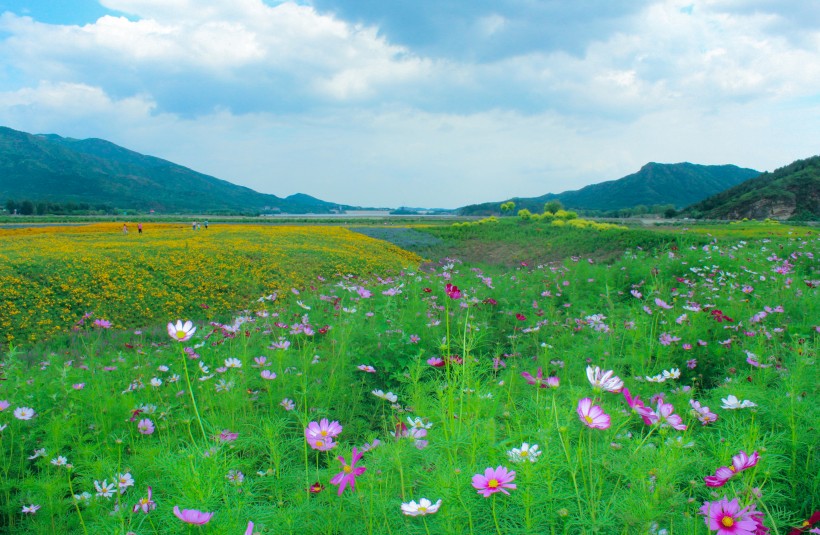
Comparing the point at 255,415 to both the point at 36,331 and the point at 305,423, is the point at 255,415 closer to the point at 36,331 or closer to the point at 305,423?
the point at 305,423

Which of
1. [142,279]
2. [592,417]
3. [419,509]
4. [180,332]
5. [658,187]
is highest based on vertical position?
[658,187]

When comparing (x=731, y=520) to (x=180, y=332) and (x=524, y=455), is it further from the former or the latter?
(x=180, y=332)

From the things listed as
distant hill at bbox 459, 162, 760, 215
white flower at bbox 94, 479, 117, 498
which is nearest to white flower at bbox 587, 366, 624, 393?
white flower at bbox 94, 479, 117, 498

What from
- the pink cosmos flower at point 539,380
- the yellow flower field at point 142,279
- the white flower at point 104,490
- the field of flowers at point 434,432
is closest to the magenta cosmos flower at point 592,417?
the field of flowers at point 434,432

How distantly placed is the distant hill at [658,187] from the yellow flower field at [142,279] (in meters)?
109

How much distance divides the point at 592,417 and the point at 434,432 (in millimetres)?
896

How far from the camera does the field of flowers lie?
146cm

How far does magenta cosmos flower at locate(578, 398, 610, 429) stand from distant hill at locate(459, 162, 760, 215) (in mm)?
120173

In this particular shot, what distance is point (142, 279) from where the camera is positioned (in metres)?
10.9

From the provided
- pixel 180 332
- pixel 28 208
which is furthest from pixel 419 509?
pixel 28 208

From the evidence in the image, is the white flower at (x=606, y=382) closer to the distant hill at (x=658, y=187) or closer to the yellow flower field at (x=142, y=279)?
the yellow flower field at (x=142, y=279)

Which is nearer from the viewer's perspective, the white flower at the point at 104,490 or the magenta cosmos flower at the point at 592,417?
the magenta cosmos flower at the point at 592,417

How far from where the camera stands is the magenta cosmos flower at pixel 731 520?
1.08 m

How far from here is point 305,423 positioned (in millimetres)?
2021
